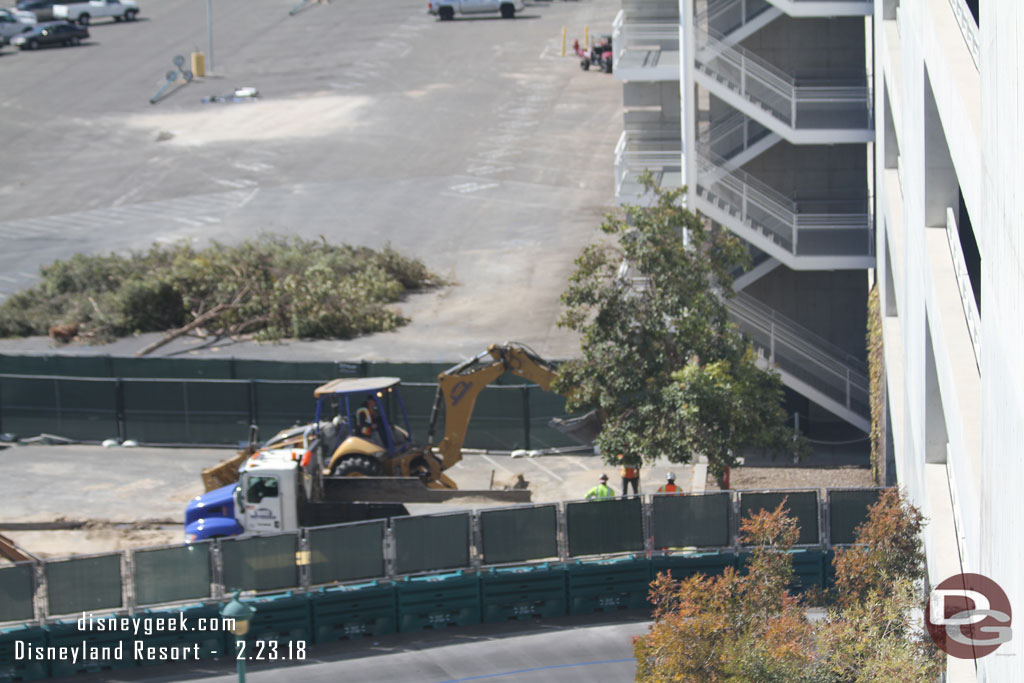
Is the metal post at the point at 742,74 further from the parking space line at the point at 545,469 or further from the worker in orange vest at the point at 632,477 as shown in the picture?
the parking space line at the point at 545,469

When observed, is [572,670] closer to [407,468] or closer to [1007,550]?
[407,468]

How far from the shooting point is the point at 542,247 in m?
49.6

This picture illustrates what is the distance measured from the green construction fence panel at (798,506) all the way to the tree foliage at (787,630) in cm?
758

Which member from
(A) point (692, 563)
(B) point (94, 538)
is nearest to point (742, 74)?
(A) point (692, 563)

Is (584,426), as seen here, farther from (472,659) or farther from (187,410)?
(187,410)

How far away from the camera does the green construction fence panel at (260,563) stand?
23.2 meters

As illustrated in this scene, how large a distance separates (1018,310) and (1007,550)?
→ 1985mm

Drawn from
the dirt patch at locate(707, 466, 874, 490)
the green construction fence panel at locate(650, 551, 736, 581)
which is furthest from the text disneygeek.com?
the dirt patch at locate(707, 466, 874, 490)

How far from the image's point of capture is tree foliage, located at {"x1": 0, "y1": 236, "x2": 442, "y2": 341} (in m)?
41.3

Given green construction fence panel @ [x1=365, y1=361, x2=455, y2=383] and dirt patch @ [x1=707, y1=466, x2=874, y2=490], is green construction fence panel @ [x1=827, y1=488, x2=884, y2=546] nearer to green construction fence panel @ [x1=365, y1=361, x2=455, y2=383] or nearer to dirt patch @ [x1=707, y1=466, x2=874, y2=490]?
dirt patch @ [x1=707, y1=466, x2=874, y2=490]

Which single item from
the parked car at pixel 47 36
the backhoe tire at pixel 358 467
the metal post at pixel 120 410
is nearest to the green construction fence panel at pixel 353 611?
the backhoe tire at pixel 358 467

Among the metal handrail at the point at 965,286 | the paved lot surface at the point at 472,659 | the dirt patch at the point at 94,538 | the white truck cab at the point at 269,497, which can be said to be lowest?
the paved lot surface at the point at 472,659

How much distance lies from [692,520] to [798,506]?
2.00 metres

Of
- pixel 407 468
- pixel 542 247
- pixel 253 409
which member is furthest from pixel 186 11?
pixel 407 468
